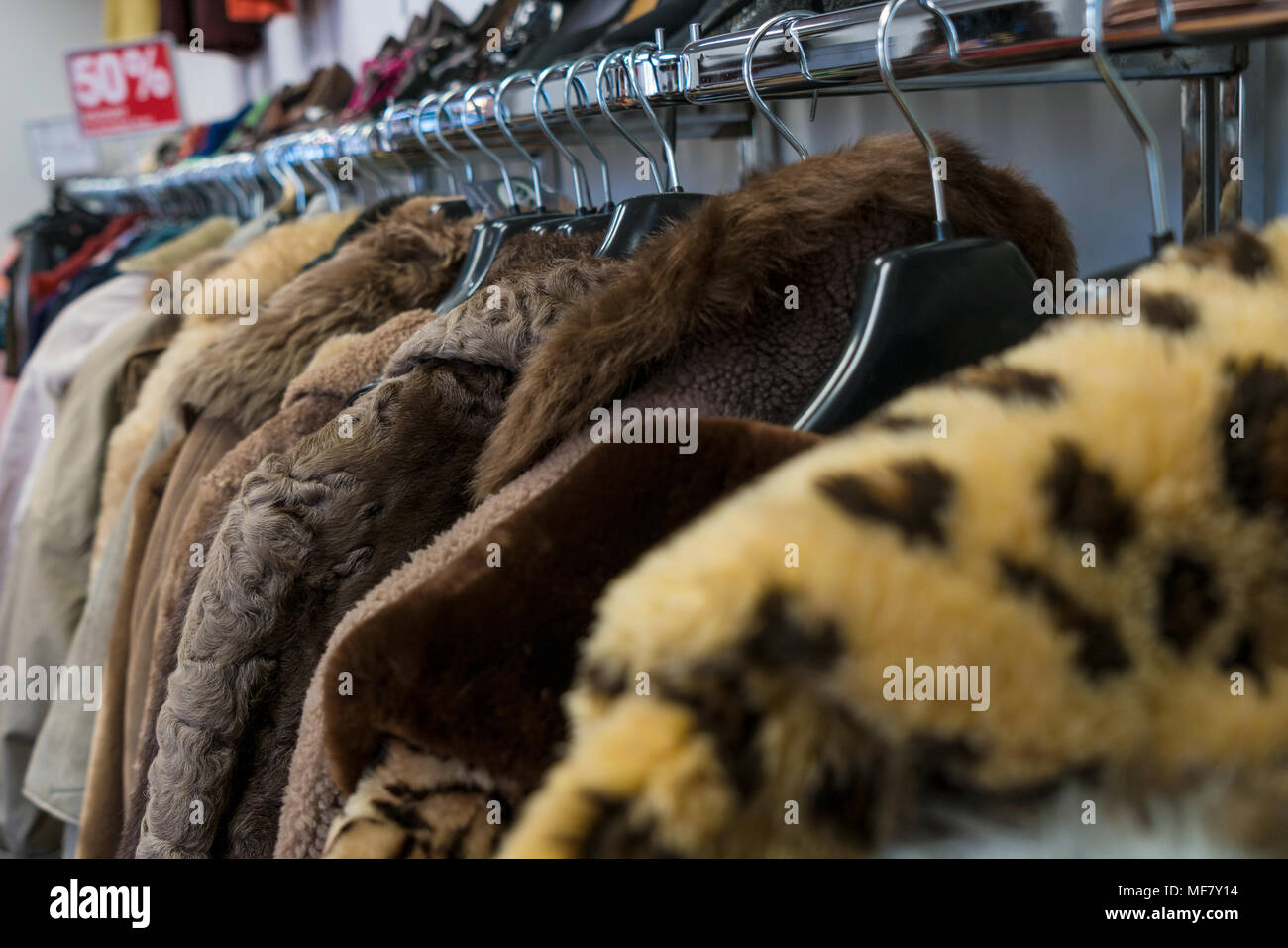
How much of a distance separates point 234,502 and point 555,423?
0.77ft

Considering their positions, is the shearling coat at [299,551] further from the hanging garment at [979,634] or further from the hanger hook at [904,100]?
the hanging garment at [979,634]

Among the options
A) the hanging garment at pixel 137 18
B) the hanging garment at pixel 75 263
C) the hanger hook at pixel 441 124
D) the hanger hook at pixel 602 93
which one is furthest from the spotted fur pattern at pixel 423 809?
the hanging garment at pixel 137 18

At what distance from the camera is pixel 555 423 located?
55 centimetres

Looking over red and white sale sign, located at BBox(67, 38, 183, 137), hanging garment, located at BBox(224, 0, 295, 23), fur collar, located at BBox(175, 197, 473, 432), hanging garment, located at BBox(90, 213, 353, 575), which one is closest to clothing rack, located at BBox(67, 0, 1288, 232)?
fur collar, located at BBox(175, 197, 473, 432)

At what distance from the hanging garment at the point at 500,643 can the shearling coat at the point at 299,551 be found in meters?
0.22

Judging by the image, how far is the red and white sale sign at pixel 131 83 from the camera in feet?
8.43

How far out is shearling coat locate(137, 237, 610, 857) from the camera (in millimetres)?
634

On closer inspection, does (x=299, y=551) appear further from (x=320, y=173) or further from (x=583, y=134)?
(x=320, y=173)

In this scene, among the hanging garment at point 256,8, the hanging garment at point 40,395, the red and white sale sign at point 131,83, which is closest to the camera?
the hanging garment at point 40,395

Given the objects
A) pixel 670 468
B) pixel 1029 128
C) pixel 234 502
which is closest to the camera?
pixel 670 468

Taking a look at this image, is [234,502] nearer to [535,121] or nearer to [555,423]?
[555,423]

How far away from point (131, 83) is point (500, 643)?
2.65m

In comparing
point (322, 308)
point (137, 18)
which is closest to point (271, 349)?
point (322, 308)
